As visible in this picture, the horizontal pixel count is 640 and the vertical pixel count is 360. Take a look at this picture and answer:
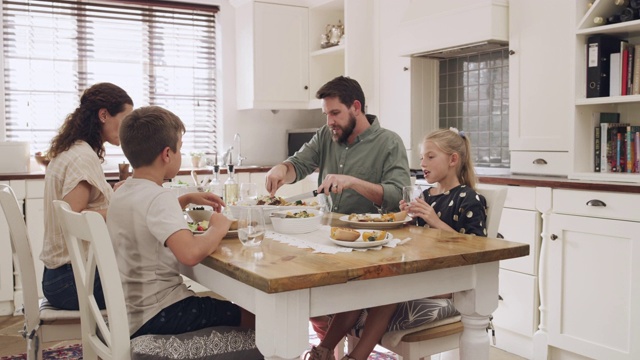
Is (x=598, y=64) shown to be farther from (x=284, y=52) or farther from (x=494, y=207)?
(x=284, y=52)

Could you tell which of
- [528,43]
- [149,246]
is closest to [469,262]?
[149,246]

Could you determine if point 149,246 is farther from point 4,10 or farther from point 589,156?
point 4,10

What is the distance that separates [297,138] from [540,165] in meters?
2.47

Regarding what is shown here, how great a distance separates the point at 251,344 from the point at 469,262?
0.64 m

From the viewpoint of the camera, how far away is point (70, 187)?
2.17 metres

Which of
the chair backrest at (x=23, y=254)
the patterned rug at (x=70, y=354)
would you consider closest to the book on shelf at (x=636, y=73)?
the patterned rug at (x=70, y=354)

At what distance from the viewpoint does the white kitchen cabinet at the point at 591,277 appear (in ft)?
9.09

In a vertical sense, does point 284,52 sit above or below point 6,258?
above

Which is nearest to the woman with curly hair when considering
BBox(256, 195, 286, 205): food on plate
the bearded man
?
BBox(256, 195, 286, 205): food on plate

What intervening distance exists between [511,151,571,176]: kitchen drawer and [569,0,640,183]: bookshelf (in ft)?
0.35

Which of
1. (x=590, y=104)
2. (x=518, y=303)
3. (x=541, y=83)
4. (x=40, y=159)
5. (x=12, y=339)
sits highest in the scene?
(x=541, y=83)

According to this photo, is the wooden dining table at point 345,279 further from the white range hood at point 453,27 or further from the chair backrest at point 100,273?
the white range hood at point 453,27

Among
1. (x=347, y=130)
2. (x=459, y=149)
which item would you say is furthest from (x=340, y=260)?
(x=347, y=130)

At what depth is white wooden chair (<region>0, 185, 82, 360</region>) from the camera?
213 centimetres
